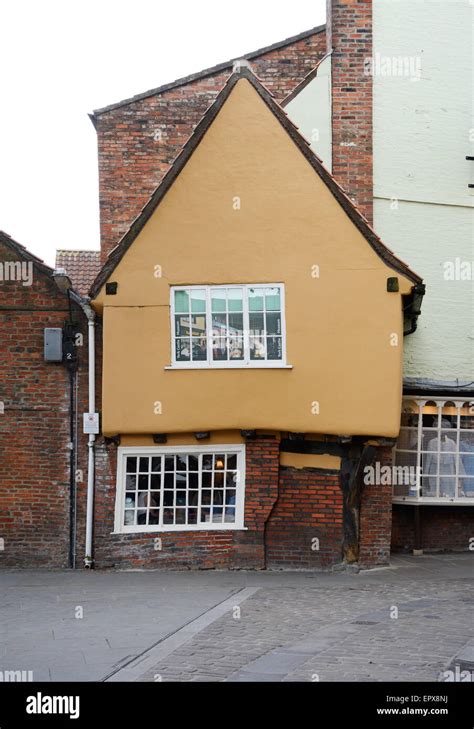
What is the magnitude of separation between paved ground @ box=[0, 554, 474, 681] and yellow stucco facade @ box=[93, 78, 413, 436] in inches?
102

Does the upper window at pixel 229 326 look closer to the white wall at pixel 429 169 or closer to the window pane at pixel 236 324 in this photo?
the window pane at pixel 236 324

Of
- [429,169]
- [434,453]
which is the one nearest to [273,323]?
[434,453]

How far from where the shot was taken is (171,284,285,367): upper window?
608 inches

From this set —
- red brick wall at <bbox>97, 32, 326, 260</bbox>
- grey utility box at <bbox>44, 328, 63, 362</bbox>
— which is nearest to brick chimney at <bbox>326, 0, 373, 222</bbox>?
red brick wall at <bbox>97, 32, 326, 260</bbox>

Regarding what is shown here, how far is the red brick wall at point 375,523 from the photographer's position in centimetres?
1577

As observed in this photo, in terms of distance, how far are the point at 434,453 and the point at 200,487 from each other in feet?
14.8

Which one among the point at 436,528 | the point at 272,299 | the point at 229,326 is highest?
the point at 272,299

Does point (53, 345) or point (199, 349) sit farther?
point (53, 345)

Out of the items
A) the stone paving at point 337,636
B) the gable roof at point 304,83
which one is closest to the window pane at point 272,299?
the stone paving at point 337,636

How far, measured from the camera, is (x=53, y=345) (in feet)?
54.1

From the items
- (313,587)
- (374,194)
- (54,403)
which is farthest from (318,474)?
(374,194)

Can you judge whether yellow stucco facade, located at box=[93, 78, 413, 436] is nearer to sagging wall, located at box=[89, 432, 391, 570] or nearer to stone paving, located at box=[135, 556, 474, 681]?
sagging wall, located at box=[89, 432, 391, 570]

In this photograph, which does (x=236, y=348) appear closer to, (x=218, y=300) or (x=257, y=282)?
(x=218, y=300)
